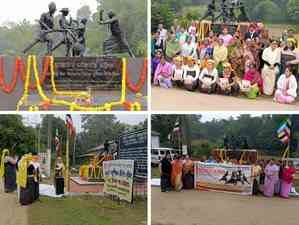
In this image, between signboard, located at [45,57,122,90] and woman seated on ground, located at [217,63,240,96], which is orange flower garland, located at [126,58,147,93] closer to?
signboard, located at [45,57,122,90]

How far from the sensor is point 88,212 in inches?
103

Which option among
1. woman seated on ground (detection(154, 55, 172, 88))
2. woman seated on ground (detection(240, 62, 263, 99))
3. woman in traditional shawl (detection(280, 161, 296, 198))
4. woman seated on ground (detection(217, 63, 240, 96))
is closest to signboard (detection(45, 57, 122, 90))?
woman seated on ground (detection(154, 55, 172, 88))

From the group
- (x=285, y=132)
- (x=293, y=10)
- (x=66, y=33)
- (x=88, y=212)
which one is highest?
(x=293, y=10)

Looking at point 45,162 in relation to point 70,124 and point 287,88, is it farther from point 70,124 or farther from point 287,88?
point 287,88

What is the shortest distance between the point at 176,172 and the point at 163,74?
0.51 meters

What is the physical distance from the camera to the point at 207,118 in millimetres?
2576

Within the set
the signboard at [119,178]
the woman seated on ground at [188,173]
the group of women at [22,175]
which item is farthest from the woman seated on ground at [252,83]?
the group of women at [22,175]

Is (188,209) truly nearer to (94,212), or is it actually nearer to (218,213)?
(218,213)

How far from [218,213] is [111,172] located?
1.93 feet

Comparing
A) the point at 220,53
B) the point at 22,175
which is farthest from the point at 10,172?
the point at 220,53

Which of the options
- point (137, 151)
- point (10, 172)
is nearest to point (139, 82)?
point (137, 151)

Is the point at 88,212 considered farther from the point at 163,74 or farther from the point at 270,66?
the point at 270,66

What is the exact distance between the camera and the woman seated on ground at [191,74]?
2625mm

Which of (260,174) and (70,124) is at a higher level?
(70,124)
